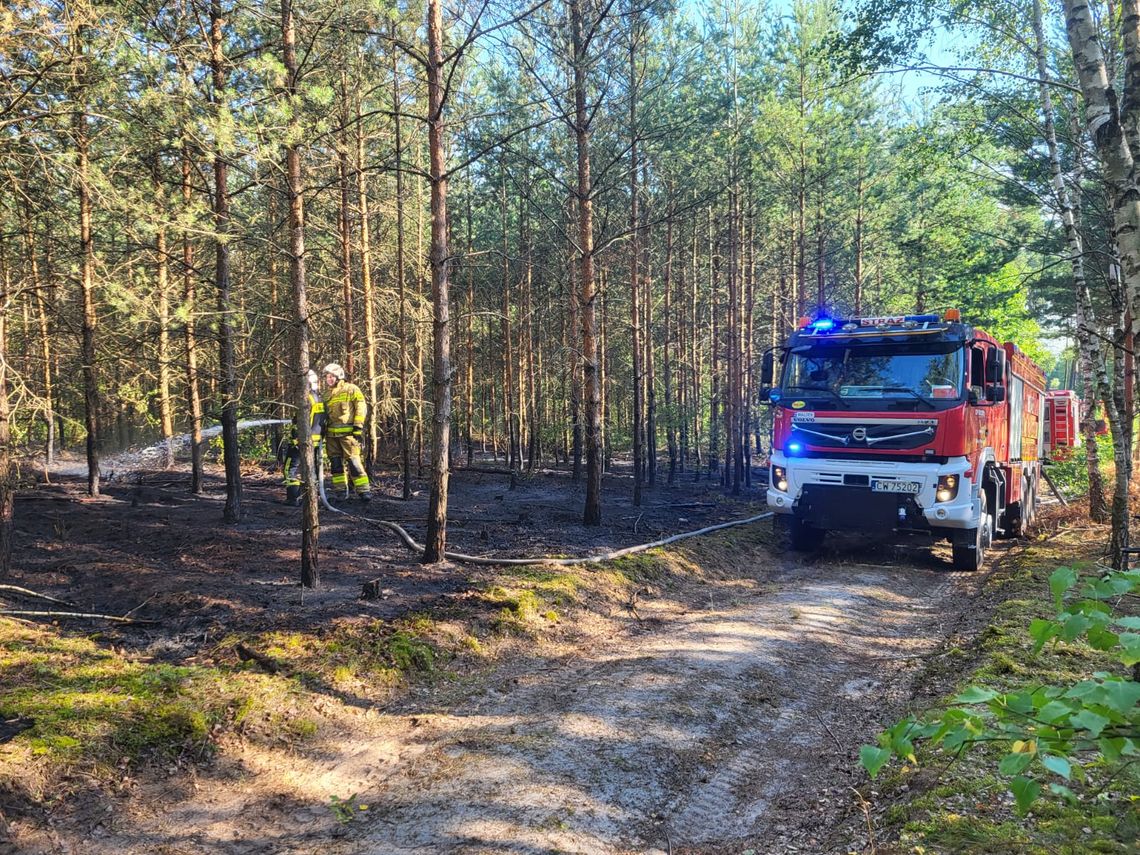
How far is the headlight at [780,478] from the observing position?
400 inches

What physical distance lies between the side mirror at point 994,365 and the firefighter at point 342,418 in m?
9.64

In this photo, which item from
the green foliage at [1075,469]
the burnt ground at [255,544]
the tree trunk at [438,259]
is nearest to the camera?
the burnt ground at [255,544]

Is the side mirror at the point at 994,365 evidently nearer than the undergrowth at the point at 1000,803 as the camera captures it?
No

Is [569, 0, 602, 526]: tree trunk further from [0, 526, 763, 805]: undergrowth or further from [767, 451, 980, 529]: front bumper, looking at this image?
[0, 526, 763, 805]: undergrowth

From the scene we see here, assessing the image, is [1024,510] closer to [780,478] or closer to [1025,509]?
[1025,509]

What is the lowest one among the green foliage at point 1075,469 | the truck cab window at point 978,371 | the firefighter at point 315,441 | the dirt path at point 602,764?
the dirt path at point 602,764

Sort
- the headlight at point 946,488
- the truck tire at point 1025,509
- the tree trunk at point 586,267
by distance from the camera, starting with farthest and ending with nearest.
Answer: the truck tire at point 1025,509 → the tree trunk at point 586,267 → the headlight at point 946,488

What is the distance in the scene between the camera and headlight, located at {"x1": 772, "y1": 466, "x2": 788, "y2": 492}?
10.2m

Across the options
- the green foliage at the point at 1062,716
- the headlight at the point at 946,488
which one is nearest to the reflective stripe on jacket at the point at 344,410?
the headlight at the point at 946,488

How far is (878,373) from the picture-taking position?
379 inches

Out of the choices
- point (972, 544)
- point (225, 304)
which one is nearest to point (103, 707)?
point (225, 304)

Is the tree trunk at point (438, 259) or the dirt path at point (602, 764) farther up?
the tree trunk at point (438, 259)

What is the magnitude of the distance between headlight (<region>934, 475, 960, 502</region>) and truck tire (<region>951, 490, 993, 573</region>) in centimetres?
70

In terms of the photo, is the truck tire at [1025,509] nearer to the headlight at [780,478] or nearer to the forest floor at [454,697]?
the forest floor at [454,697]
